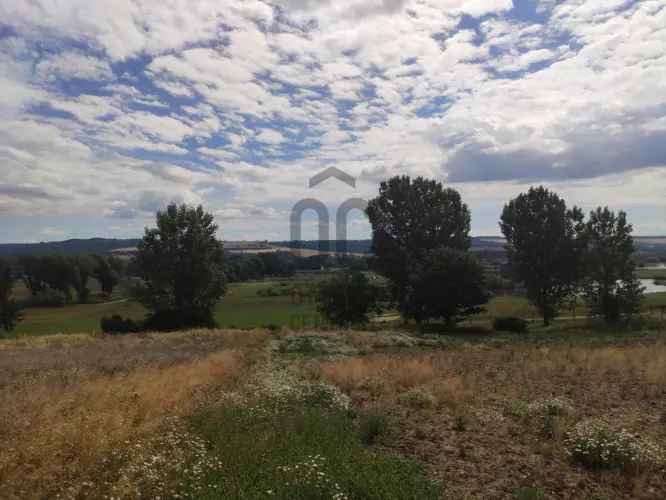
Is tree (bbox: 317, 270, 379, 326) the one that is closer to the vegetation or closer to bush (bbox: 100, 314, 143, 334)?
the vegetation

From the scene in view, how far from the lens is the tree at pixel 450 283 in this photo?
127 ft

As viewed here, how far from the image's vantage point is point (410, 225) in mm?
45125

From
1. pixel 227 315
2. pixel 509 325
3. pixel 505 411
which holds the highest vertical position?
pixel 505 411

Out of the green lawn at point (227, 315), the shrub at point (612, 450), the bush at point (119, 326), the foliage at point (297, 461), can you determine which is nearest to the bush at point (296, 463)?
the foliage at point (297, 461)

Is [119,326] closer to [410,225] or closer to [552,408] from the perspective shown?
[410,225]

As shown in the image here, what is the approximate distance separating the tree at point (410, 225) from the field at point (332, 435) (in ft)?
98.4

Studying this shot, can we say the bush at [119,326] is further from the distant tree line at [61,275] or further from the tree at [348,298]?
the distant tree line at [61,275]

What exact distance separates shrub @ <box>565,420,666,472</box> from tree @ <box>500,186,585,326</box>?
3974cm

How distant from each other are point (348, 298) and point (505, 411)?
33.5 metres

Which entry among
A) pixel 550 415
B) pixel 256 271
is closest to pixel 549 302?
pixel 550 415

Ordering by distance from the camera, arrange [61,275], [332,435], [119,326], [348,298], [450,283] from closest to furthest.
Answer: [332,435] → [450,283] → [348,298] → [119,326] → [61,275]

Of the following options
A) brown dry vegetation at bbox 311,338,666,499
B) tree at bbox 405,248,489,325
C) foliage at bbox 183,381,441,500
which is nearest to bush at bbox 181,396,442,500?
foliage at bbox 183,381,441,500

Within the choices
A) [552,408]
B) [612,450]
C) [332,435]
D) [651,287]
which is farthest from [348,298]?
[651,287]

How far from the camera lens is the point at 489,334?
37.5 metres
